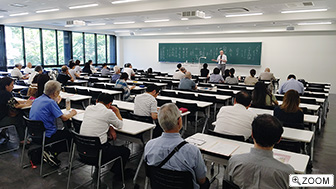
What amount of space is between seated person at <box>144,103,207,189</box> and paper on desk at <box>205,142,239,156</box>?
43 centimetres

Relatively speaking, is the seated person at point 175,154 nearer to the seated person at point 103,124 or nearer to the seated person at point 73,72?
the seated person at point 103,124

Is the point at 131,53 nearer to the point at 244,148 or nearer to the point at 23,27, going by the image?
the point at 23,27

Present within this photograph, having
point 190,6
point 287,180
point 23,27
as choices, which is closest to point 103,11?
point 190,6

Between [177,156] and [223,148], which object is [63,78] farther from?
[177,156]

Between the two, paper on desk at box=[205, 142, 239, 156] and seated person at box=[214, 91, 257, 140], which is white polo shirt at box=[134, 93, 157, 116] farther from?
paper on desk at box=[205, 142, 239, 156]

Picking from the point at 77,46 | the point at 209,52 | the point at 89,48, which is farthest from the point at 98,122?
the point at 89,48

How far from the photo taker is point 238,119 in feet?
10.2

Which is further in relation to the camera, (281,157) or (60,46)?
(60,46)

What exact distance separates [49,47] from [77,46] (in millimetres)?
1859

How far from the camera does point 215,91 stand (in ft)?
23.6

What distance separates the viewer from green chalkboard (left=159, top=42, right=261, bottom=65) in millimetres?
14422

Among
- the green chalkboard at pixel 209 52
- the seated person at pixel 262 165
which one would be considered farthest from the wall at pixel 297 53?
→ the seated person at pixel 262 165

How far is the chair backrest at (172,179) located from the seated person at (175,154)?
1.6 inches

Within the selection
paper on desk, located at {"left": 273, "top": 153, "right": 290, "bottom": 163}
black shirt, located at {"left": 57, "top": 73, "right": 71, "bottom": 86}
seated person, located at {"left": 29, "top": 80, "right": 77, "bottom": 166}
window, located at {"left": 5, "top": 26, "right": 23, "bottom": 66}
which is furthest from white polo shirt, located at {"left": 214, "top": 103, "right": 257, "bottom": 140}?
window, located at {"left": 5, "top": 26, "right": 23, "bottom": 66}
